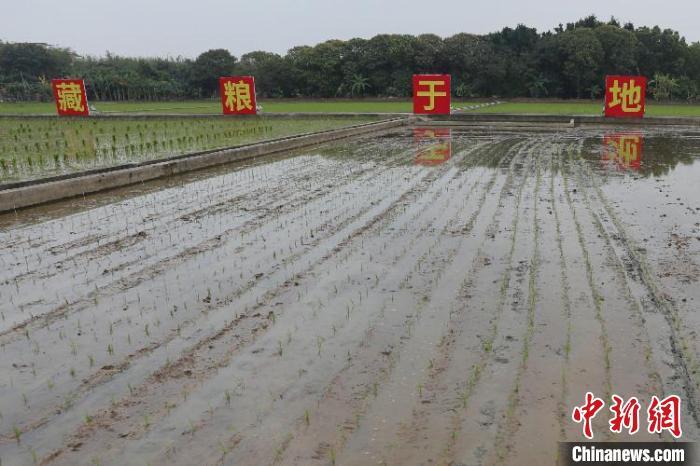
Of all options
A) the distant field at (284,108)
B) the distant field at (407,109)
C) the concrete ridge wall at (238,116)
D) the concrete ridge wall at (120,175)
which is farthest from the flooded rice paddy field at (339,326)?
the distant field at (284,108)

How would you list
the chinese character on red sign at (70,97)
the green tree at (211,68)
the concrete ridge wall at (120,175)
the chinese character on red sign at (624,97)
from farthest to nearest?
the green tree at (211,68) < the chinese character on red sign at (70,97) < the chinese character on red sign at (624,97) < the concrete ridge wall at (120,175)

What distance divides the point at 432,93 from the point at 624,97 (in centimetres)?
664

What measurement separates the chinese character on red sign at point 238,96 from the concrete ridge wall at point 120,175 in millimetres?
8580

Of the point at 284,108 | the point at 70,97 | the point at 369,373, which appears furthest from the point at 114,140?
the point at 284,108

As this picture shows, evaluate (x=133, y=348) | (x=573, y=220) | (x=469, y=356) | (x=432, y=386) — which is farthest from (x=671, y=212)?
Result: (x=133, y=348)

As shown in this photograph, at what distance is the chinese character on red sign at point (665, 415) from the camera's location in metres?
2.30

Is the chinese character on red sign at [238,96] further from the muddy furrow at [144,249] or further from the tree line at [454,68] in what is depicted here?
the tree line at [454,68]

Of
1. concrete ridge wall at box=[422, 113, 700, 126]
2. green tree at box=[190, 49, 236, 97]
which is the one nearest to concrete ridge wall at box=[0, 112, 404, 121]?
concrete ridge wall at box=[422, 113, 700, 126]

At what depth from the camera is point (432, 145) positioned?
1305 centimetres

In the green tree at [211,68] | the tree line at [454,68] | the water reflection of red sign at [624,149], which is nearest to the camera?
the water reflection of red sign at [624,149]

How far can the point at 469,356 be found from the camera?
2914 mm

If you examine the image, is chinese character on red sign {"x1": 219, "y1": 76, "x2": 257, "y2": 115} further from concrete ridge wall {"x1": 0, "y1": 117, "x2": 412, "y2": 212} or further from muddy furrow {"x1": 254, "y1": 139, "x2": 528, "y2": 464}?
muddy furrow {"x1": 254, "y1": 139, "x2": 528, "y2": 464}

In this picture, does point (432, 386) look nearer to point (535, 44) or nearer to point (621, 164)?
point (621, 164)

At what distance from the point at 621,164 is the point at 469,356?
27.0 ft
